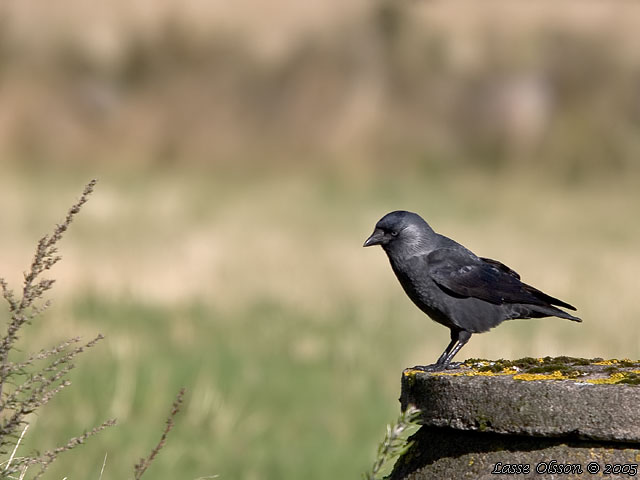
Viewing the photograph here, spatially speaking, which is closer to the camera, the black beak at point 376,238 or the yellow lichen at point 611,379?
the yellow lichen at point 611,379

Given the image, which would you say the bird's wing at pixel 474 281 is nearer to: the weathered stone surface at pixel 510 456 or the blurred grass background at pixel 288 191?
the weathered stone surface at pixel 510 456

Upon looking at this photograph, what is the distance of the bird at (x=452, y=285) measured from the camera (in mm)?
5270

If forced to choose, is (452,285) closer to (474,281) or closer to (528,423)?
(474,281)

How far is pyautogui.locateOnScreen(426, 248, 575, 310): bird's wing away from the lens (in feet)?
17.3

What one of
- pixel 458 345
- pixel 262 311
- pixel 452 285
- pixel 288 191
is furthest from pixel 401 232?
pixel 288 191

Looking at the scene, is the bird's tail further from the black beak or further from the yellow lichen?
the yellow lichen

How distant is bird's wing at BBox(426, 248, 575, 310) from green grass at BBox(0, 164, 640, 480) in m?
3.88

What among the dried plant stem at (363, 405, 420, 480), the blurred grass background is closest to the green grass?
the blurred grass background

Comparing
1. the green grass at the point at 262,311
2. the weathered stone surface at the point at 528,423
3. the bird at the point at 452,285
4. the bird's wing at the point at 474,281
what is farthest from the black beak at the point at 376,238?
the green grass at the point at 262,311

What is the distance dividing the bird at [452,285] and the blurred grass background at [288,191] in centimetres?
508

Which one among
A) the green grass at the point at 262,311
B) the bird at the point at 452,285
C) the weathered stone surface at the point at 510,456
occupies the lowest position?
the weathered stone surface at the point at 510,456

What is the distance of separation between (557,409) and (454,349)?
52.4 inches

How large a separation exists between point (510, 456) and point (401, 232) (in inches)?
64.4

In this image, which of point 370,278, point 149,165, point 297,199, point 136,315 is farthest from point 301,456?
point 149,165
